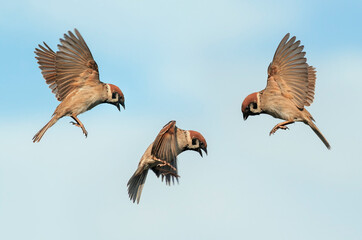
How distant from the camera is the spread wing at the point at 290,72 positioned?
908cm

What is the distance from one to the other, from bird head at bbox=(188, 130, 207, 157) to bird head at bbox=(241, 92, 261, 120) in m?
0.95

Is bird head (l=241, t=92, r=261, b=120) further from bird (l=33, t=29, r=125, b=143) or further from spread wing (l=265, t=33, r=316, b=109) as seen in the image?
bird (l=33, t=29, r=125, b=143)

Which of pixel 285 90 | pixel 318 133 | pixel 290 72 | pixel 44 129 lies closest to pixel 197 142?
pixel 285 90

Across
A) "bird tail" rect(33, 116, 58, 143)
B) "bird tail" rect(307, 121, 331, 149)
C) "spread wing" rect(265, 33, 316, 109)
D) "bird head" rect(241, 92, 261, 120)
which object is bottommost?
"bird tail" rect(307, 121, 331, 149)

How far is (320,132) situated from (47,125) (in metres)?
3.81

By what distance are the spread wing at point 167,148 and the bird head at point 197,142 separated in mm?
275

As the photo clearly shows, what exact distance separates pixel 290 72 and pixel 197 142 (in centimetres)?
163

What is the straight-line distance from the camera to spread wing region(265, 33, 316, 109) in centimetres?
908

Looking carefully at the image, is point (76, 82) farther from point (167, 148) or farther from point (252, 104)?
point (252, 104)

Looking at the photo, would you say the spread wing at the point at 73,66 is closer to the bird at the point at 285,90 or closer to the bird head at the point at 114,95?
the bird head at the point at 114,95

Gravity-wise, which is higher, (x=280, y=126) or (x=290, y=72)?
(x=290, y=72)

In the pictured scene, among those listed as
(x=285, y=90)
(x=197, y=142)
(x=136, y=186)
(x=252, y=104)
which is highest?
(x=285, y=90)

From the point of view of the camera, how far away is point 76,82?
9.55 metres

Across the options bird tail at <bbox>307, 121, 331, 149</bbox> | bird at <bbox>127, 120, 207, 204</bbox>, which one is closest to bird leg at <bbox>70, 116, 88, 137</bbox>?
bird at <bbox>127, 120, 207, 204</bbox>
